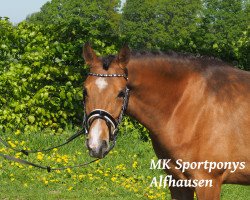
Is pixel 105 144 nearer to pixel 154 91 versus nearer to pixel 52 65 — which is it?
pixel 154 91

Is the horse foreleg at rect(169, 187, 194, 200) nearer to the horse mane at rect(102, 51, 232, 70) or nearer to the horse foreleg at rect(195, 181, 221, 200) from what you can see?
the horse foreleg at rect(195, 181, 221, 200)

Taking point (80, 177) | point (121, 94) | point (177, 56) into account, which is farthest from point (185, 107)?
point (80, 177)

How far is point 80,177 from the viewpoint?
721cm

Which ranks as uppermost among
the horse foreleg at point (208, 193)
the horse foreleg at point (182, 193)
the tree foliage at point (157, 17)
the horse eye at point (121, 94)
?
the horse eye at point (121, 94)

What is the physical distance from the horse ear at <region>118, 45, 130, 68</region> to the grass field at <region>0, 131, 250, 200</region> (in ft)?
9.61

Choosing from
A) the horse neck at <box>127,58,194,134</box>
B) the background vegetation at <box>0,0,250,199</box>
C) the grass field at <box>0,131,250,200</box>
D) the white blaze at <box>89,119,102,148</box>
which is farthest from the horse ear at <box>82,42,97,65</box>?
the background vegetation at <box>0,0,250,199</box>

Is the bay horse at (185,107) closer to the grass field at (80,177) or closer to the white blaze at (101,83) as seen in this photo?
the white blaze at (101,83)

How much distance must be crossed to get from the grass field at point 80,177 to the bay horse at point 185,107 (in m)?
2.49

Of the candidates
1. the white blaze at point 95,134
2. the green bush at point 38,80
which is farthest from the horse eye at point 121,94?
the green bush at point 38,80

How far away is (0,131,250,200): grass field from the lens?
6.78 metres

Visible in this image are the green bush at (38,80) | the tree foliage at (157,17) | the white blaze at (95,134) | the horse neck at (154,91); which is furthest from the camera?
the tree foliage at (157,17)

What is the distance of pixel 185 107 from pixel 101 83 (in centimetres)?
81

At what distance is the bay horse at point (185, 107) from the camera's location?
13.8 feet

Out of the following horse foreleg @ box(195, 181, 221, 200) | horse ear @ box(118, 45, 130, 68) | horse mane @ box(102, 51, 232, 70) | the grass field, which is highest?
horse ear @ box(118, 45, 130, 68)
